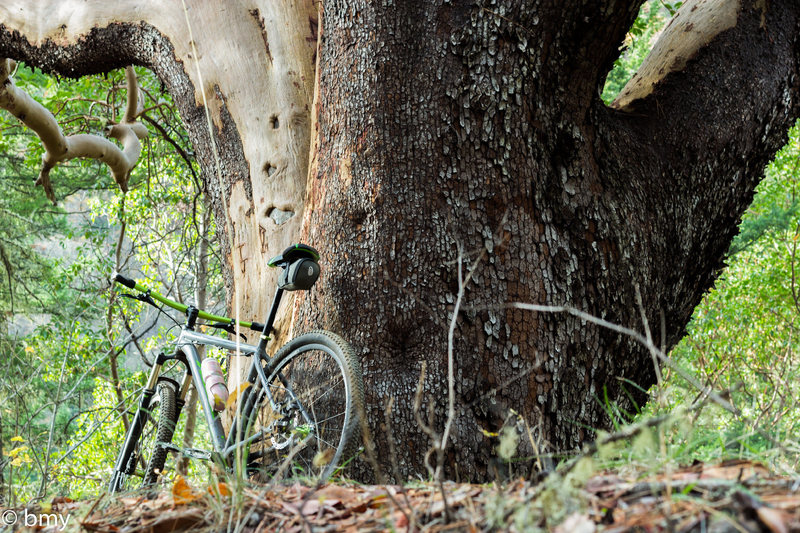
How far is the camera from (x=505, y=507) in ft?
4.34

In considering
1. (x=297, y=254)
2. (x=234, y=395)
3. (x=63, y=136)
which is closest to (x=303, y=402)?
(x=234, y=395)

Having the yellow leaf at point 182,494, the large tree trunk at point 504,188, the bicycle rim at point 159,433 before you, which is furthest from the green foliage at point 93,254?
the yellow leaf at point 182,494

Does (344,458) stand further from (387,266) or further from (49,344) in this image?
(49,344)

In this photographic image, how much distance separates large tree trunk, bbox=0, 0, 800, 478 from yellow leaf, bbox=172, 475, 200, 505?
980mm

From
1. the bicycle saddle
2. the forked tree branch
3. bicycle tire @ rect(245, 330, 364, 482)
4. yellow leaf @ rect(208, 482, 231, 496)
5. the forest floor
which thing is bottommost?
the forest floor

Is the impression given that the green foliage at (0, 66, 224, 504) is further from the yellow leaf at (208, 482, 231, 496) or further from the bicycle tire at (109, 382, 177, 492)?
the yellow leaf at (208, 482, 231, 496)

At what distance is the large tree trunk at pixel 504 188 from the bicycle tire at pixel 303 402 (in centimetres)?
16

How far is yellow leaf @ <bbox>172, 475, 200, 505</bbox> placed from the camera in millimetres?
1693

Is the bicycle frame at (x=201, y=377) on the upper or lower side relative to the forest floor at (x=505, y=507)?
upper

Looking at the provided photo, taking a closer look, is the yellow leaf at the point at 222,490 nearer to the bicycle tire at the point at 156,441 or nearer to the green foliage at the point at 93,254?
the bicycle tire at the point at 156,441

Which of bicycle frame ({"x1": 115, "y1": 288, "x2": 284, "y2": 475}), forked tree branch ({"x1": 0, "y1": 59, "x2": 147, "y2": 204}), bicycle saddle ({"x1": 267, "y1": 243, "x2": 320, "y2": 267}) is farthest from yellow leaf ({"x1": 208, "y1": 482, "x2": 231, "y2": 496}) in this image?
forked tree branch ({"x1": 0, "y1": 59, "x2": 147, "y2": 204})

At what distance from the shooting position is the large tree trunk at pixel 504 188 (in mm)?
2723

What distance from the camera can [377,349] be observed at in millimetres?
2758

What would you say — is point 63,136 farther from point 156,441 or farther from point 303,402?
point 303,402
